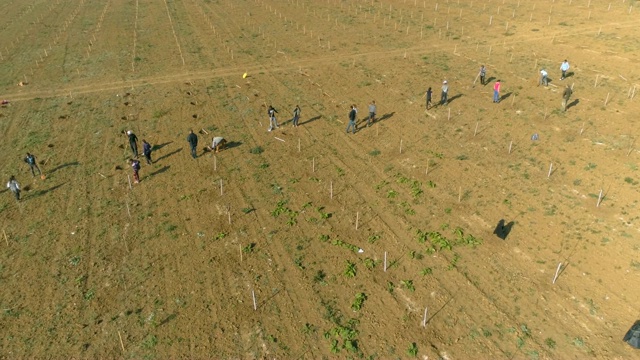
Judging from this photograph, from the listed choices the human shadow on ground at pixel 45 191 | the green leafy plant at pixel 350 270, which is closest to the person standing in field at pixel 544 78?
the green leafy plant at pixel 350 270

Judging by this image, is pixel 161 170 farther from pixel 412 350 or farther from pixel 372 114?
pixel 412 350

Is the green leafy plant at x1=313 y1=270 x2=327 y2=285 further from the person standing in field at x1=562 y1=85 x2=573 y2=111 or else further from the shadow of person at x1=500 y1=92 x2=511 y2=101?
the shadow of person at x1=500 y1=92 x2=511 y2=101

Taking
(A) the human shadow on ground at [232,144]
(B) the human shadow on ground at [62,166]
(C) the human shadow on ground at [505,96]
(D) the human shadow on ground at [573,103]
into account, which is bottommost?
(B) the human shadow on ground at [62,166]

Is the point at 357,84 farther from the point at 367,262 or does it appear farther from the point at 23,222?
the point at 23,222

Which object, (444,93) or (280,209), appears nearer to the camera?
(280,209)

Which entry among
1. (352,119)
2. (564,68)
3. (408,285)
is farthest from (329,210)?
(564,68)

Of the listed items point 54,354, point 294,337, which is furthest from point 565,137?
point 54,354

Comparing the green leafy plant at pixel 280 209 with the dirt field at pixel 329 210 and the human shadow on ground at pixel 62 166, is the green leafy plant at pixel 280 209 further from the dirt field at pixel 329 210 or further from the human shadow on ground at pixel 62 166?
the human shadow on ground at pixel 62 166
